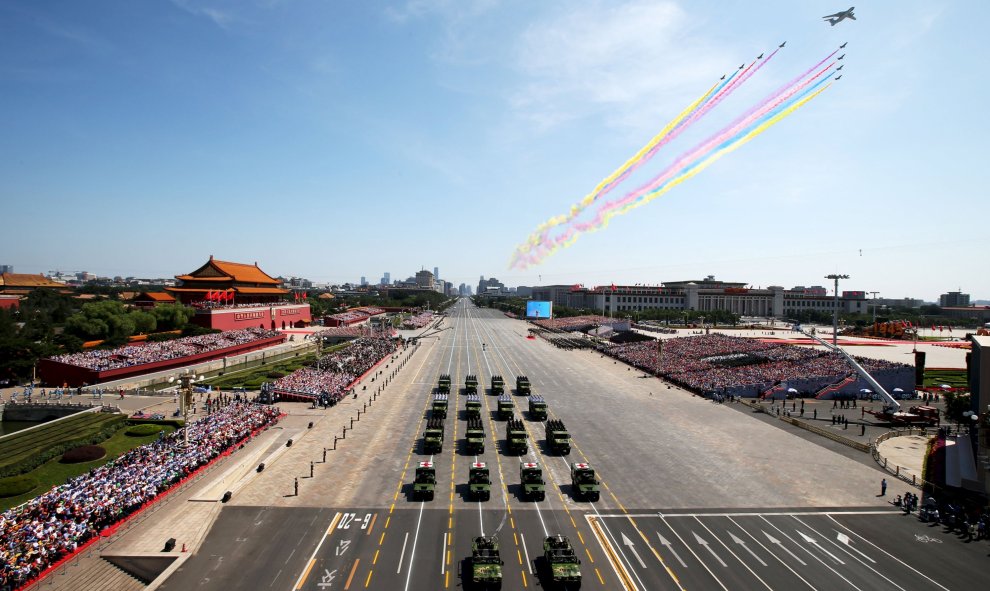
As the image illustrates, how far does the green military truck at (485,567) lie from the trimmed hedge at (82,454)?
27.3 m

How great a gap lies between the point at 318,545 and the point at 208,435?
54.0 feet

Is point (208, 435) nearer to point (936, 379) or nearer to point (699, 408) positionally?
point (699, 408)

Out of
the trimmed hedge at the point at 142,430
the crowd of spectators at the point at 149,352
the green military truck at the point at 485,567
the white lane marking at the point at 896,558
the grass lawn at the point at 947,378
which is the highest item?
the crowd of spectators at the point at 149,352

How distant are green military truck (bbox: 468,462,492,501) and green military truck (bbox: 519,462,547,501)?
190 cm

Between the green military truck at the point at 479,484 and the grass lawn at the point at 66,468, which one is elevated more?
the green military truck at the point at 479,484

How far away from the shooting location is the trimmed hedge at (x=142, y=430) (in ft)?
126

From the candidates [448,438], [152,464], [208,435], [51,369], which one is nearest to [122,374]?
[51,369]

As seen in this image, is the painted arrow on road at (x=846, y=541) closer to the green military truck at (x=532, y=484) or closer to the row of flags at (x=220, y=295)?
the green military truck at (x=532, y=484)

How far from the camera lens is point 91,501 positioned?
23.2 meters

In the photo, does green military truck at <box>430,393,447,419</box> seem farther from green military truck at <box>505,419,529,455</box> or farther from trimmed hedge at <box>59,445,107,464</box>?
trimmed hedge at <box>59,445,107,464</box>

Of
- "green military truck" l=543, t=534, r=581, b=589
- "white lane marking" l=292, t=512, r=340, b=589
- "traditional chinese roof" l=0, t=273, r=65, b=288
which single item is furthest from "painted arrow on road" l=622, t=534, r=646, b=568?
"traditional chinese roof" l=0, t=273, r=65, b=288

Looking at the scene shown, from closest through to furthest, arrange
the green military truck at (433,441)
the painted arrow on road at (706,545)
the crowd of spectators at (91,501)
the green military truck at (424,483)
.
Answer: the crowd of spectators at (91,501)
the painted arrow on road at (706,545)
the green military truck at (424,483)
the green military truck at (433,441)

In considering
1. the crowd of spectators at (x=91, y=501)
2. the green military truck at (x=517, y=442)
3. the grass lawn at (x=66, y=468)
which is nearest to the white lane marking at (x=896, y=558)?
the green military truck at (x=517, y=442)

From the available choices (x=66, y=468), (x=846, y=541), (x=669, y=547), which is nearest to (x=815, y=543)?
(x=846, y=541)
